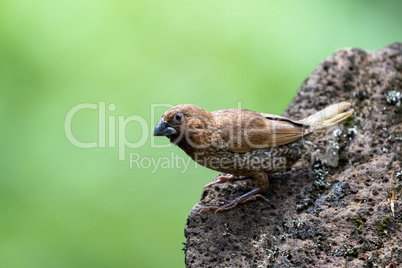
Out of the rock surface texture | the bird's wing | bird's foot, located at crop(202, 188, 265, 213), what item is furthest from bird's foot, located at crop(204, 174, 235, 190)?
the bird's wing

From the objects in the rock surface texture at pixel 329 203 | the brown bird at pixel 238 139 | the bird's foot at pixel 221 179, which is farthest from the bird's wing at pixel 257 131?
the bird's foot at pixel 221 179

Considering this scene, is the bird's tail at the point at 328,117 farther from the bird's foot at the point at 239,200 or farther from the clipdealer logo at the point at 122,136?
the clipdealer logo at the point at 122,136

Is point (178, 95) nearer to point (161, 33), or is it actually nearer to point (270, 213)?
point (161, 33)

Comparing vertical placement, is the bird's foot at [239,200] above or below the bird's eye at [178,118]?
below

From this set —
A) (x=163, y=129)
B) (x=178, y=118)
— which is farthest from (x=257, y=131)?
(x=163, y=129)

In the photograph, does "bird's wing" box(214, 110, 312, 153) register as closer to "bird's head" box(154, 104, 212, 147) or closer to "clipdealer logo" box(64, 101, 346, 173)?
"bird's head" box(154, 104, 212, 147)

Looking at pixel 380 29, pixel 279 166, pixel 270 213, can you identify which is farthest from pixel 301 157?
pixel 380 29

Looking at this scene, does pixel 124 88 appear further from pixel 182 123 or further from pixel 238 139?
pixel 238 139
